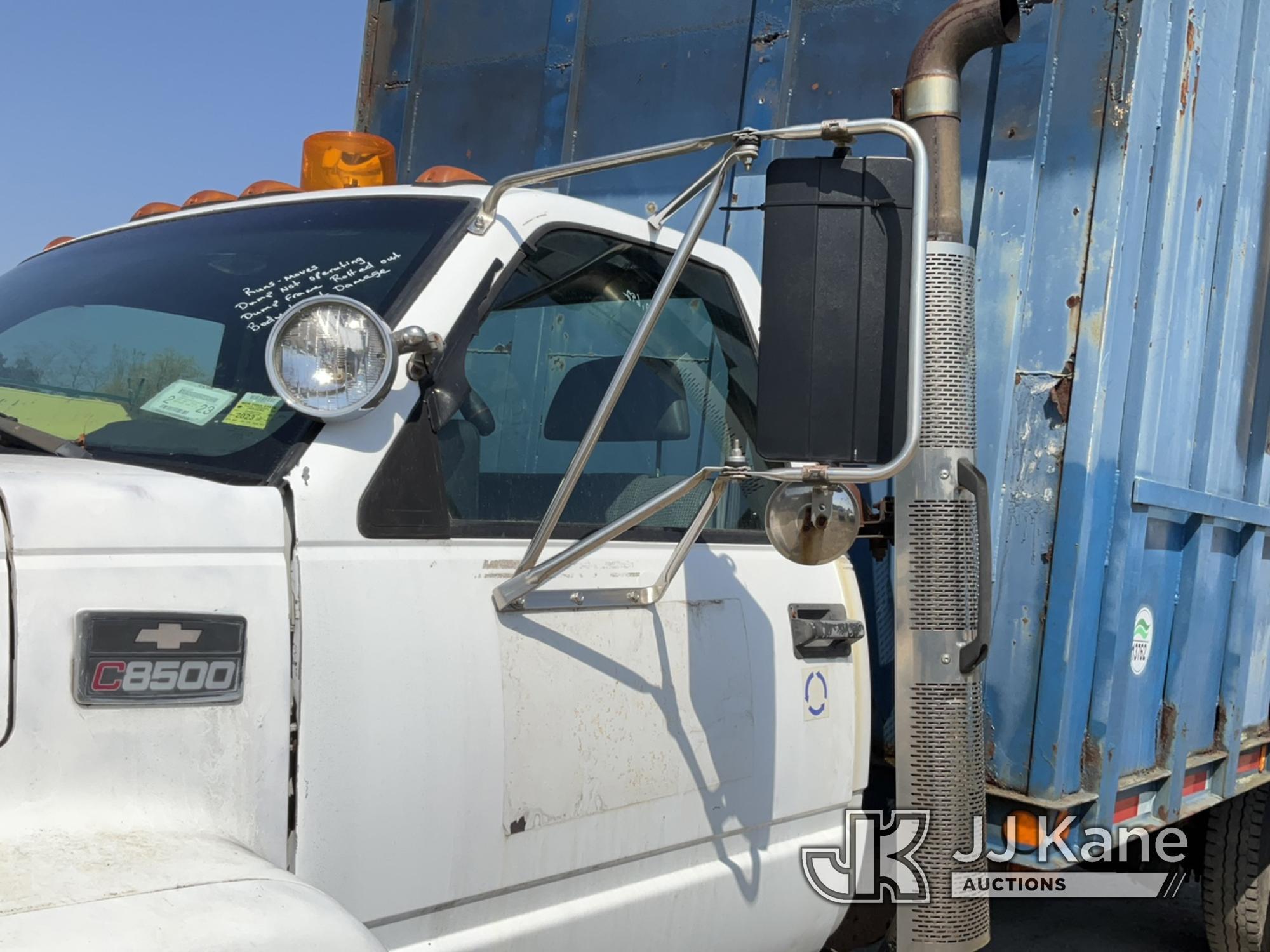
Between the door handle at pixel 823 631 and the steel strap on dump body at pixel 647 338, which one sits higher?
the steel strap on dump body at pixel 647 338

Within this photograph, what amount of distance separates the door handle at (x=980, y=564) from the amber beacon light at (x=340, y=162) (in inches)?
54.8

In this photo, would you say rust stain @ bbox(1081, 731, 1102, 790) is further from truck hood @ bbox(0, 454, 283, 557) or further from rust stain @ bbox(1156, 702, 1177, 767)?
truck hood @ bbox(0, 454, 283, 557)

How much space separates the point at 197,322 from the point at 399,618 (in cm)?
70

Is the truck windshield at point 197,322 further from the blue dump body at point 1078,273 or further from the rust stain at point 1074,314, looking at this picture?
the rust stain at point 1074,314

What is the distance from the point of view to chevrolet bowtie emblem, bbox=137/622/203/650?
63.3 inches

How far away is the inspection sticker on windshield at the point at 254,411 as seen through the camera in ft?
6.37

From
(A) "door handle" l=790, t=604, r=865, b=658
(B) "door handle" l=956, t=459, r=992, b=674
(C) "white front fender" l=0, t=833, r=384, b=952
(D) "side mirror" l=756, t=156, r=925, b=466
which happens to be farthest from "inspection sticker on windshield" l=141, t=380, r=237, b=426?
(B) "door handle" l=956, t=459, r=992, b=674

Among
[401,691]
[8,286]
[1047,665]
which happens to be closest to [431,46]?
[8,286]

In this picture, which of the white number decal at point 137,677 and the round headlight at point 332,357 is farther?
the round headlight at point 332,357

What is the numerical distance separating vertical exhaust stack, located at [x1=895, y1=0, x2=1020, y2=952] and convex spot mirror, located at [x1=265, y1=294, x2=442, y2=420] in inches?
43.6

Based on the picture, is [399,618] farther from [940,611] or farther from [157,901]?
[940,611]

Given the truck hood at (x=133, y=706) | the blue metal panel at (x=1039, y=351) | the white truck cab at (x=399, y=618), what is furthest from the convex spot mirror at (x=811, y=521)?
the blue metal panel at (x=1039, y=351)

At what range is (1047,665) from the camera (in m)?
3.16

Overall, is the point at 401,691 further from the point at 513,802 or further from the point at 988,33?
the point at 988,33
